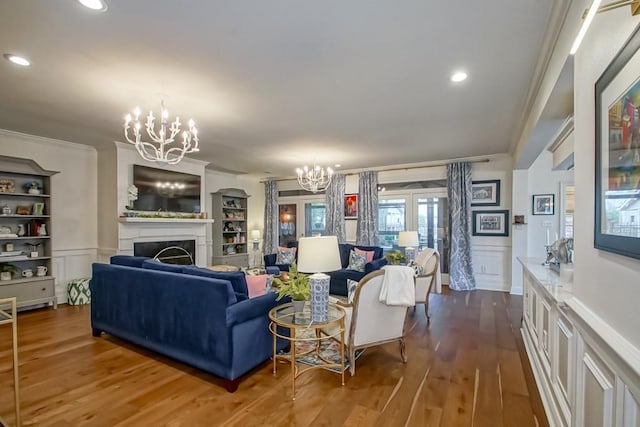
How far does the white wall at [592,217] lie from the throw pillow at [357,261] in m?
4.31

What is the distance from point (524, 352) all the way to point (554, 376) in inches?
49.8

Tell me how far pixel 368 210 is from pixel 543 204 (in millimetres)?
3391

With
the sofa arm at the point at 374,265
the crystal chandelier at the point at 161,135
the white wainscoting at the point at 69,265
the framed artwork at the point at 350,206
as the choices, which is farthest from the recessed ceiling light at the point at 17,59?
the framed artwork at the point at 350,206

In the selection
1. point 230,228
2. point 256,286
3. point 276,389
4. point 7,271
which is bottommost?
point 276,389

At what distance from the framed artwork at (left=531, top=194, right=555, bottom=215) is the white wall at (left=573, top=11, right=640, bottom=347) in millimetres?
4783

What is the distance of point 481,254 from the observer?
6441 mm

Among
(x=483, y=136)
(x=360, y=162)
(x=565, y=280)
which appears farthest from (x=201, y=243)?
(x=565, y=280)

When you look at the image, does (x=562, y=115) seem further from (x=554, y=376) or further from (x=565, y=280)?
(x=554, y=376)

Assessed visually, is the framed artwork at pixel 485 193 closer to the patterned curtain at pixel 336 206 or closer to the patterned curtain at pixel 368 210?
the patterned curtain at pixel 368 210

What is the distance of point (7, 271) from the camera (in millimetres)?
4660

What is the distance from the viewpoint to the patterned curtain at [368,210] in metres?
7.40

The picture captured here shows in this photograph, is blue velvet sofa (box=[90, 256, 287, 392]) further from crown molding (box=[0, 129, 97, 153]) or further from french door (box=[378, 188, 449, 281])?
french door (box=[378, 188, 449, 281])

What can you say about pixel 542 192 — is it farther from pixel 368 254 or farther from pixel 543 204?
pixel 368 254

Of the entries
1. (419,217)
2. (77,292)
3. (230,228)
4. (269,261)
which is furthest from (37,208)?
(419,217)
